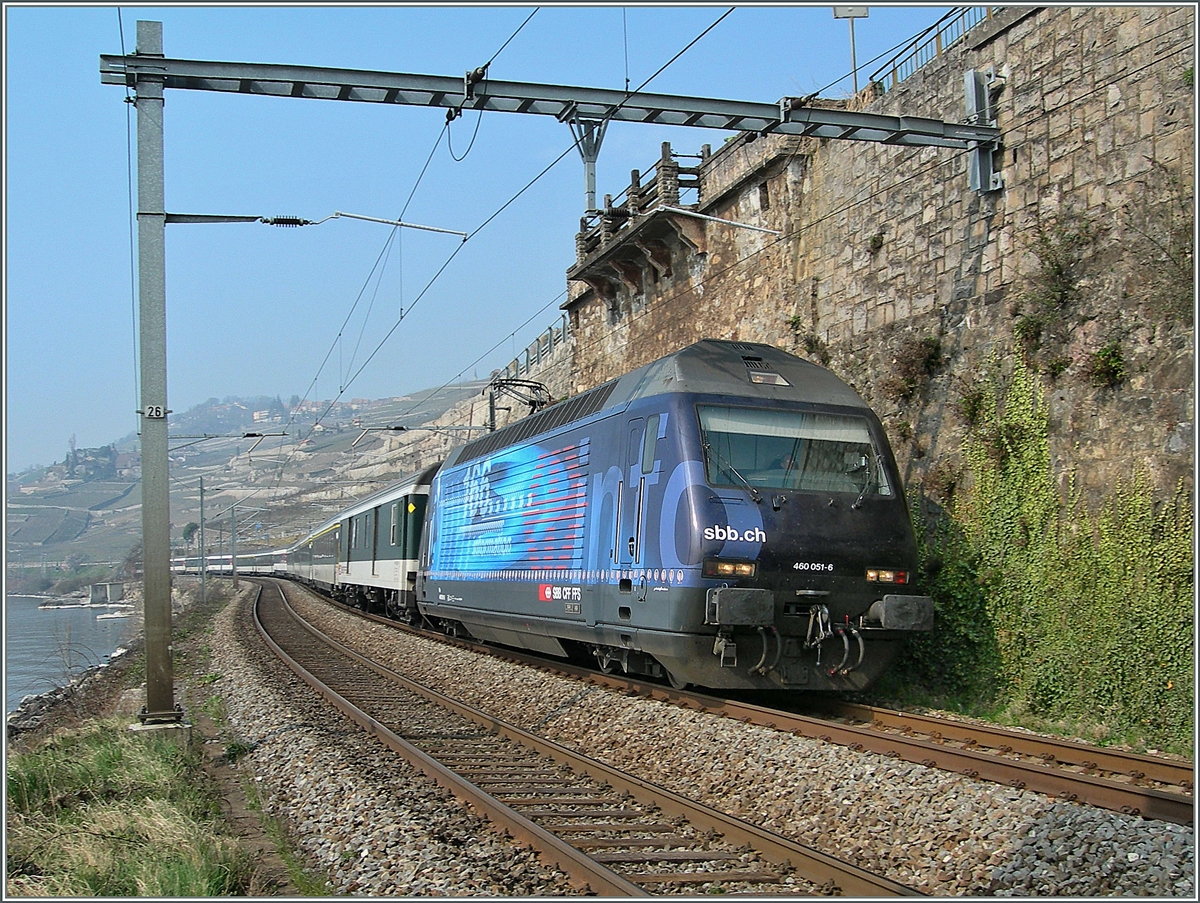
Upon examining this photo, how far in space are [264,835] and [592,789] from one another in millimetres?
2397

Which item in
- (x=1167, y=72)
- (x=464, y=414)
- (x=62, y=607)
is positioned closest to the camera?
(x=1167, y=72)

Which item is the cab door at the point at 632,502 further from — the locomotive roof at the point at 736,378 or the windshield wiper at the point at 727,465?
the windshield wiper at the point at 727,465

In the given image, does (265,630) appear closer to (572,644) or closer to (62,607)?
(572,644)

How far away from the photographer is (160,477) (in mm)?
10148

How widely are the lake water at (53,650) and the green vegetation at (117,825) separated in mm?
1274

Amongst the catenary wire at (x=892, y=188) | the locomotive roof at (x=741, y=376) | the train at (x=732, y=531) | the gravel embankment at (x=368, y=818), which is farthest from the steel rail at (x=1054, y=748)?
the catenary wire at (x=892, y=188)

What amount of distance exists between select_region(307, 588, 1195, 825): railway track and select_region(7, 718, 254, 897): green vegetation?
4.70 meters

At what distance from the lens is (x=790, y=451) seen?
411 inches

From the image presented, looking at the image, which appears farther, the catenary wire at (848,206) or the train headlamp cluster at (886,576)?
the catenary wire at (848,206)

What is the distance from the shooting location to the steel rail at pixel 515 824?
5.41 m

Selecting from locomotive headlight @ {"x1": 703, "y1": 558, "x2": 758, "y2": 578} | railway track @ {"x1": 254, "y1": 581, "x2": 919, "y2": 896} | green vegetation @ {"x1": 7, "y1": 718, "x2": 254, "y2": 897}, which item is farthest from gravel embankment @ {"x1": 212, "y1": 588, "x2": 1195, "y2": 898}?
locomotive headlight @ {"x1": 703, "y1": 558, "x2": 758, "y2": 578}

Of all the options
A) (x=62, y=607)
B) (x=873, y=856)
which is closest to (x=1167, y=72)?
(x=873, y=856)

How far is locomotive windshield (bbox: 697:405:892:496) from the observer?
33.3 feet

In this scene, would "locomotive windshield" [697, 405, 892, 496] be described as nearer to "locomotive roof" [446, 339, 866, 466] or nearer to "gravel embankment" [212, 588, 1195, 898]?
"locomotive roof" [446, 339, 866, 466]
